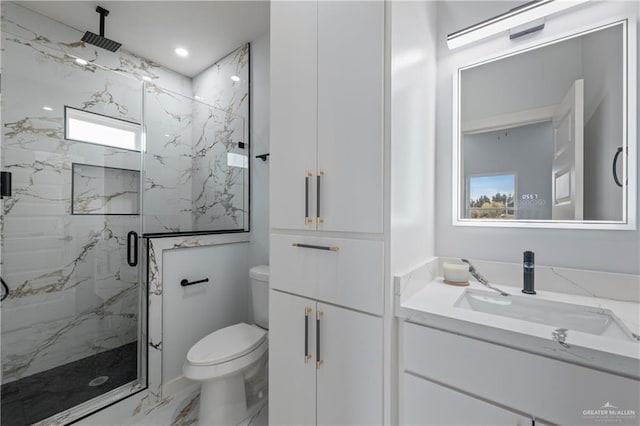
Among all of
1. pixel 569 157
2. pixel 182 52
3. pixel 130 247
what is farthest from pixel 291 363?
pixel 182 52

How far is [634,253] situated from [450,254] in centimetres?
66

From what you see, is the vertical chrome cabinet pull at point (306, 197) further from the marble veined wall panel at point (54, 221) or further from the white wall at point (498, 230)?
the marble veined wall panel at point (54, 221)

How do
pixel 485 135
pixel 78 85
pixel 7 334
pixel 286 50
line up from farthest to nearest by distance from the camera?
pixel 78 85, pixel 7 334, pixel 485 135, pixel 286 50

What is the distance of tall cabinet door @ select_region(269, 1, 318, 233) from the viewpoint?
116cm

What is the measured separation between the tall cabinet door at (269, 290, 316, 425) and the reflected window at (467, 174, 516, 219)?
0.98 meters

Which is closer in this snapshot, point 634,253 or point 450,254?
point 634,253

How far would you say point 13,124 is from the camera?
1743 mm

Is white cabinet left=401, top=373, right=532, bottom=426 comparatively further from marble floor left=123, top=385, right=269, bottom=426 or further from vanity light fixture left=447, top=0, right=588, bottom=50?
vanity light fixture left=447, top=0, right=588, bottom=50

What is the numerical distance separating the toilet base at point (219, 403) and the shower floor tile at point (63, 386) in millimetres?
710

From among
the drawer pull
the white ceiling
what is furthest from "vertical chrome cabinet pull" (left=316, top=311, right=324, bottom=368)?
the white ceiling

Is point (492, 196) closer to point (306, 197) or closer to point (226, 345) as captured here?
point (306, 197)

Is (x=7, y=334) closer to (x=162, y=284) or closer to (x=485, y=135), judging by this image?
(x=162, y=284)

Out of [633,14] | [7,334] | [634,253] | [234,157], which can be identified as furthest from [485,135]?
[7,334]

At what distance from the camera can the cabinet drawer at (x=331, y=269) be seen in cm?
100
